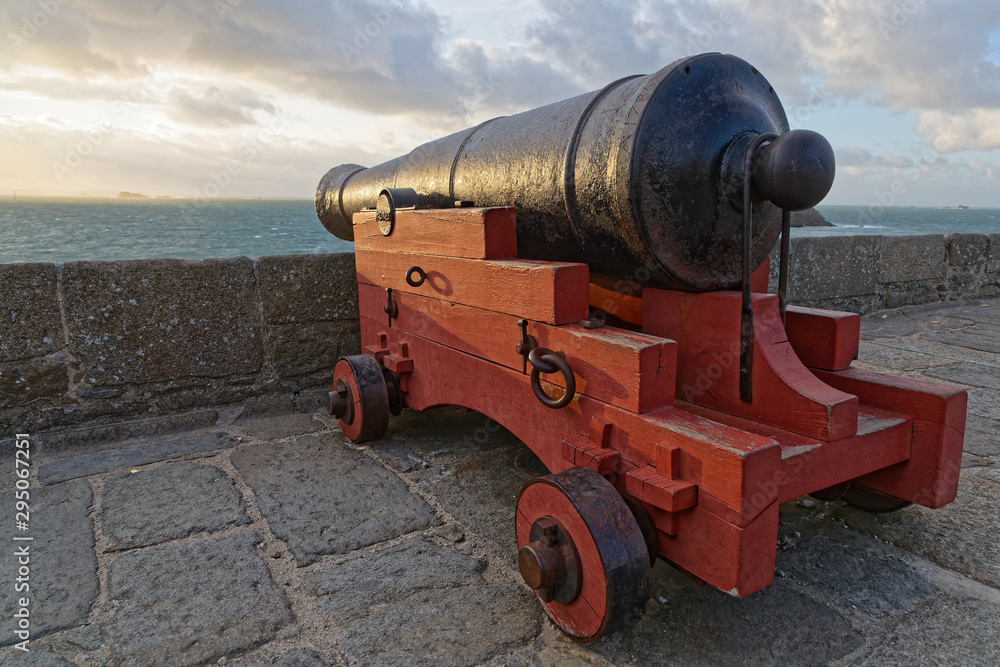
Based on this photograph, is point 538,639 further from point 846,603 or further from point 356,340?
point 356,340

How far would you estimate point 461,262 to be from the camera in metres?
2.50

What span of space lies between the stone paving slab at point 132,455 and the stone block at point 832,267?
457cm

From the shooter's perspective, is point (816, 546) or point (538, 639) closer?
point (538, 639)

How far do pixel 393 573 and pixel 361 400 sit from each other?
1.15 meters

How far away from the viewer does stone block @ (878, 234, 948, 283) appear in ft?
20.6

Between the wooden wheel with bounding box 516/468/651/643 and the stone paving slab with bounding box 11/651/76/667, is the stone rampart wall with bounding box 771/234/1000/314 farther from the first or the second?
the stone paving slab with bounding box 11/651/76/667

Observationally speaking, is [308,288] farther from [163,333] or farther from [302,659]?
[302,659]

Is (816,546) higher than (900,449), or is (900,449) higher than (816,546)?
(900,449)

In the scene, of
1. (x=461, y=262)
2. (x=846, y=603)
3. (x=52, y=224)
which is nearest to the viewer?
(x=846, y=603)

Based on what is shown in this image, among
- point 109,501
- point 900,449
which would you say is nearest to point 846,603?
point 900,449

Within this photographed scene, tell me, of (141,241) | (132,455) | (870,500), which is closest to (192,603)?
(132,455)

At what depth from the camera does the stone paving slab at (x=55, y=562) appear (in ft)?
5.96

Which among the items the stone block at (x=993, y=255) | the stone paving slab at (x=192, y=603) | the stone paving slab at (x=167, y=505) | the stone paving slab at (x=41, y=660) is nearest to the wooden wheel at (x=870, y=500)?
the stone paving slab at (x=192, y=603)

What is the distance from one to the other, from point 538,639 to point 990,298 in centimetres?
780
